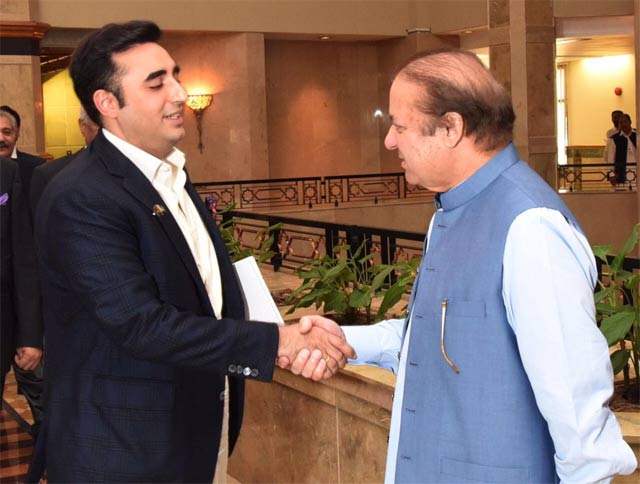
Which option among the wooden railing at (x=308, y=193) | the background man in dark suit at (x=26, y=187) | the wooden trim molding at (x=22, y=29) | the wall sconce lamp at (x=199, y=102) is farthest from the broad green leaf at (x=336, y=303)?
the wall sconce lamp at (x=199, y=102)

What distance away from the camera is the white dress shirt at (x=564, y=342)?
6.08 ft

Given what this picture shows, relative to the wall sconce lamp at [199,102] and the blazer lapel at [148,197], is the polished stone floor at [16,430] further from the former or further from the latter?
the wall sconce lamp at [199,102]

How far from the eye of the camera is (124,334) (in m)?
2.25

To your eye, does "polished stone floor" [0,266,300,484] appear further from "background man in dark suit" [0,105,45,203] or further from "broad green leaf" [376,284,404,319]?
"background man in dark suit" [0,105,45,203]

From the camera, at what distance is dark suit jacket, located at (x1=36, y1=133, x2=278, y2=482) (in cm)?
226

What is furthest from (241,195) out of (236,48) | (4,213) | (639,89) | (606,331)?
(606,331)

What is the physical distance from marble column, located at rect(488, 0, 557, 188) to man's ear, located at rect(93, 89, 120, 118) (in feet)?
37.1

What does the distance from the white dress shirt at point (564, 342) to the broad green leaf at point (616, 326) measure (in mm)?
1150

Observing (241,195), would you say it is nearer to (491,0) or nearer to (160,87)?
(491,0)

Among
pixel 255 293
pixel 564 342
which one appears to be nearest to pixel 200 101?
pixel 255 293

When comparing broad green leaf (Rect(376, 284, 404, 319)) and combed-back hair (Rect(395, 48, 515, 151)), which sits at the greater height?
combed-back hair (Rect(395, 48, 515, 151))

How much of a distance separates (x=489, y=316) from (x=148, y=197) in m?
0.90

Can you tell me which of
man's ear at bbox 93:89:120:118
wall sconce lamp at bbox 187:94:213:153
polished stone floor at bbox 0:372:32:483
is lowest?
polished stone floor at bbox 0:372:32:483

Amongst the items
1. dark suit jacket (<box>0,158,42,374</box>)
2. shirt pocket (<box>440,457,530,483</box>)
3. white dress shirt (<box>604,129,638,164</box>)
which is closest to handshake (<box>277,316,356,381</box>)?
shirt pocket (<box>440,457,530,483</box>)
